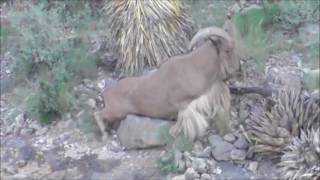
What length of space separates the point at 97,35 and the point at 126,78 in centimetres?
131

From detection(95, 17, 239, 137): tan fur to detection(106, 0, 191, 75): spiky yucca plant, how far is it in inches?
21.6

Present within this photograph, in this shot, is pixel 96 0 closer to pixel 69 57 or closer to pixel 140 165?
pixel 69 57

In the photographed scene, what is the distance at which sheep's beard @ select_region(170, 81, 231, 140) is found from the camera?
657 centimetres

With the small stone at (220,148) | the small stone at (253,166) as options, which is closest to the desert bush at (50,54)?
the small stone at (220,148)

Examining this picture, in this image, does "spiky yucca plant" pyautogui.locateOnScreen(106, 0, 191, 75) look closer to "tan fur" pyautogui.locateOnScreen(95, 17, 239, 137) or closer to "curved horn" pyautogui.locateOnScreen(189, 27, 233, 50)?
"tan fur" pyautogui.locateOnScreen(95, 17, 239, 137)

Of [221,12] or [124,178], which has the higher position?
[221,12]

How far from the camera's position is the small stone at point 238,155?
20.7 feet

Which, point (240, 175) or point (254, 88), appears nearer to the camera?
point (240, 175)

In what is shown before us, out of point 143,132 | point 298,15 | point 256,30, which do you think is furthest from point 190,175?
point 298,15

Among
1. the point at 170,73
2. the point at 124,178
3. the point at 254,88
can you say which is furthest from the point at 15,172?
the point at 254,88

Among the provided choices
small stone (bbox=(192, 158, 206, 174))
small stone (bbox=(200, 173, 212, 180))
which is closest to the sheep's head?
small stone (bbox=(192, 158, 206, 174))

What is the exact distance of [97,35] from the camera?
27.3ft

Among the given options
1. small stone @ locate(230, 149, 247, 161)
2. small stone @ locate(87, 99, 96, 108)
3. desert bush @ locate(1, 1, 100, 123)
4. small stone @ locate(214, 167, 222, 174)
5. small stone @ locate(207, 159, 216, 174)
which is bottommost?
small stone @ locate(214, 167, 222, 174)

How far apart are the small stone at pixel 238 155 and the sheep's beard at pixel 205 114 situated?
28 cm
